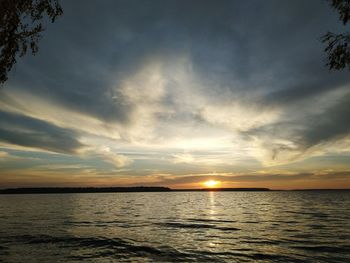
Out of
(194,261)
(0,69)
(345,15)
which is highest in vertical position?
(345,15)

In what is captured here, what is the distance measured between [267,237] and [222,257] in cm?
1028

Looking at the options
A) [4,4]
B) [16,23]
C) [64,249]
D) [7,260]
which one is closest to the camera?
[4,4]

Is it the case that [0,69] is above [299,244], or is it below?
above

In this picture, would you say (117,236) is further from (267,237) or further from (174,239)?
(267,237)

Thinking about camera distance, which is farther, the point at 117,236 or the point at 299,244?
the point at 117,236

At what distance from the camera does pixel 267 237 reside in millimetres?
30188

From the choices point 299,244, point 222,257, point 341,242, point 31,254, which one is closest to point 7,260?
point 31,254

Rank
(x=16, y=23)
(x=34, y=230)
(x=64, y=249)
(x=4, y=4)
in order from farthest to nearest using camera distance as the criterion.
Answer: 1. (x=34, y=230)
2. (x=64, y=249)
3. (x=16, y=23)
4. (x=4, y=4)

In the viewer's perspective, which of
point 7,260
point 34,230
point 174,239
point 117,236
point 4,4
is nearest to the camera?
point 4,4

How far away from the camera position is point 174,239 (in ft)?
95.5

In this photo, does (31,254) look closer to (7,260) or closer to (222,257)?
(7,260)

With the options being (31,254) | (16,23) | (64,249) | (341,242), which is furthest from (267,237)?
(16,23)

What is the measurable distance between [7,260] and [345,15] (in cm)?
2347

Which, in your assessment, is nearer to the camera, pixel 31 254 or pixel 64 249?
pixel 31 254
